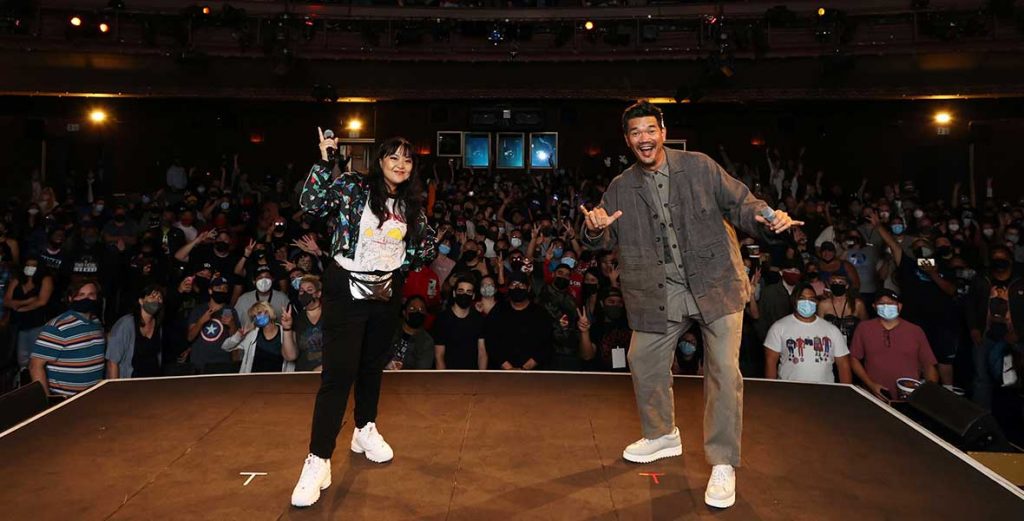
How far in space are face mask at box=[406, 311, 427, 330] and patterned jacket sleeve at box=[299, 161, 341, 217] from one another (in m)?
2.54

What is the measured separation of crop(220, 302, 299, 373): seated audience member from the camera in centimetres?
494

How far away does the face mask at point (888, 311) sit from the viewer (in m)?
4.75

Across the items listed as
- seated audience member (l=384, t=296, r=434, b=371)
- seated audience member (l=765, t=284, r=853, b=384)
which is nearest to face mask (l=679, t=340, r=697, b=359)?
seated audience member (l=765, t=284, r=853, b=384)

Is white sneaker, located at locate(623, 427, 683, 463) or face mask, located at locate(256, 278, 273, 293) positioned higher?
face mask, located at locate(256, 278, 273, 293)

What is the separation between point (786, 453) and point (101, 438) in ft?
10.5

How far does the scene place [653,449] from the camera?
2.85 meters

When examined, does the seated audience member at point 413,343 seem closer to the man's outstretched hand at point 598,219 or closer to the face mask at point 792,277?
the man's outstretched hand at point 598,219

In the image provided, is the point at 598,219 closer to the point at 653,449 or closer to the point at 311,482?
the point at 653,449

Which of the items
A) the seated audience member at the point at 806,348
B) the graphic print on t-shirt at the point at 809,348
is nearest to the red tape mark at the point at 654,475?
the seated audience member at the point at 806,348

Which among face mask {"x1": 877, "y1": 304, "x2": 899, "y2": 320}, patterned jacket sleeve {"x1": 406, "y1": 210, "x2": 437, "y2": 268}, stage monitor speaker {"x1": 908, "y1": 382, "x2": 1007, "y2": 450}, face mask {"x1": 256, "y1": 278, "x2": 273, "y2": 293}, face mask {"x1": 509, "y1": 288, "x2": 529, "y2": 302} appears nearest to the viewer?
patterned jacket sleeve {"x1": 406, "y1": 210, "x2": 437, "y2": 268}

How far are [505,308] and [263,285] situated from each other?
2047mm

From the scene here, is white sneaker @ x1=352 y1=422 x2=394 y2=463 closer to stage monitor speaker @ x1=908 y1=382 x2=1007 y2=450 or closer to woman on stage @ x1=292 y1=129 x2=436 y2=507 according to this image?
woman on stage @ x1=292 y1=129 x2=436 y2=507

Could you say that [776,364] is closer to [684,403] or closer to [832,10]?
[684,403]

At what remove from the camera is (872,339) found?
15.7ft
